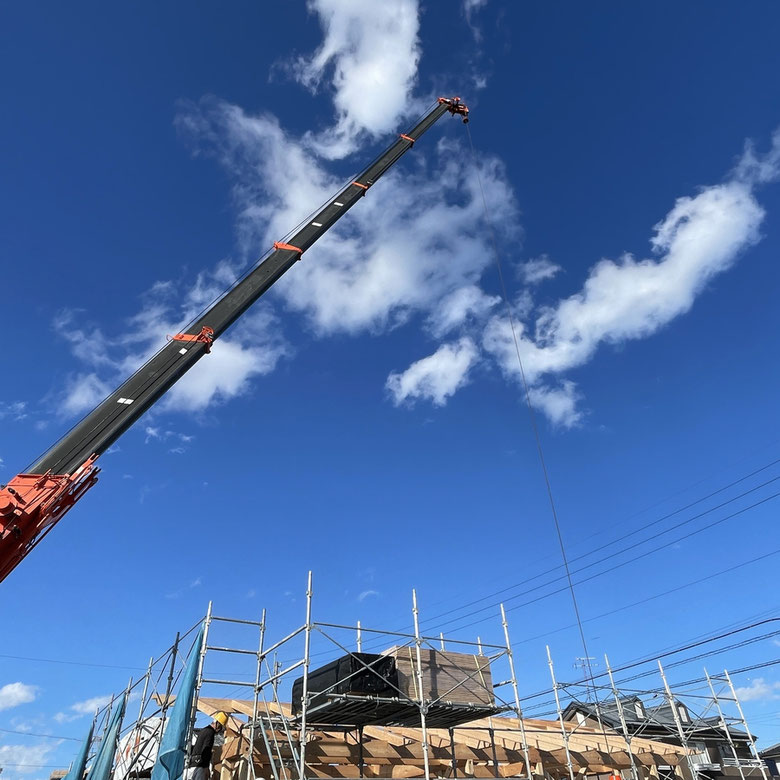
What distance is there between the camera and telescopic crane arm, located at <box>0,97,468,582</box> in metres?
8.56

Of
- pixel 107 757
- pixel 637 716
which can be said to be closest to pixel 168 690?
pixel 107 757

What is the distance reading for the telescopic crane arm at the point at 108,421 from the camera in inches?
337

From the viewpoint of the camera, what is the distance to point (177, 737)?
1152 cm

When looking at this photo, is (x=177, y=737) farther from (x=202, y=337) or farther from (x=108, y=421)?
(x=202, y=337)

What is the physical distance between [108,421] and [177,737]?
245 inches

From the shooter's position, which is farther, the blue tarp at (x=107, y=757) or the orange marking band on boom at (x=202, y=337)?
the blue tarp at (x=107, y=757)

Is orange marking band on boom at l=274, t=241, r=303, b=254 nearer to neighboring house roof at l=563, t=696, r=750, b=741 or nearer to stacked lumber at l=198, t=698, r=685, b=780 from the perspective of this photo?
stacked lumber at l=198, t=698, r=685, b=780

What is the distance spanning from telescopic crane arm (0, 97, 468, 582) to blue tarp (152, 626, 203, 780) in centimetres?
507

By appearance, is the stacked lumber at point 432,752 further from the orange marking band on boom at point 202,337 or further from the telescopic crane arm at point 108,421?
the orange marking band on boom at point 202,337

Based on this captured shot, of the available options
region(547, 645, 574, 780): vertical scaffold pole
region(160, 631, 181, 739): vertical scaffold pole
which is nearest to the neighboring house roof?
region(547, 645, 574, 780): vertical scaffold pole

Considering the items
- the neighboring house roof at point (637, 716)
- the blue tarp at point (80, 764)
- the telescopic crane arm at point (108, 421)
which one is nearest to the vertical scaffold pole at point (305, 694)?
the telescopic crane arm at point (108, 421)

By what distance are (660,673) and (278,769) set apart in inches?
661

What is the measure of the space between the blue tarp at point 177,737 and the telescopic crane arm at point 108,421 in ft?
16.6

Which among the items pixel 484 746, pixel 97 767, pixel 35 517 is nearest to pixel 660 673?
pixel 484 746
